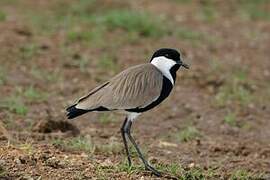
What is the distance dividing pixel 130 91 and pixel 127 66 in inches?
172

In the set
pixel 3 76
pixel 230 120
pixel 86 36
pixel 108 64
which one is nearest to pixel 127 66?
pixel 108 64

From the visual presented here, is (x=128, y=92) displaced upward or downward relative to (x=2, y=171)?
upward

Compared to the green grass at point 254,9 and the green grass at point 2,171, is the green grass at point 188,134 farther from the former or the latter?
the green grass at point 254,9

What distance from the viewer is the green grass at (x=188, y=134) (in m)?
8.18

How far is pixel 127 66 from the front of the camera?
34.9 feet

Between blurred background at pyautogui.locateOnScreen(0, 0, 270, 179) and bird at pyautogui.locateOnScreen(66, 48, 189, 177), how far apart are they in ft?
1.40

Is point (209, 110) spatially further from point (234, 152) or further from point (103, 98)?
point (103, 98)

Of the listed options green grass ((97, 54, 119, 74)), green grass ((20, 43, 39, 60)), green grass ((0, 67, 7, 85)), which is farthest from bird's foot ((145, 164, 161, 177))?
green grass ((20, 43, 39, 60))

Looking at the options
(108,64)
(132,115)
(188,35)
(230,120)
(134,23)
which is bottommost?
(230,120)

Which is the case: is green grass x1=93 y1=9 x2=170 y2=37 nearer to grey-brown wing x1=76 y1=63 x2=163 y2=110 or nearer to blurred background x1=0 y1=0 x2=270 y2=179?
blurred background x1=0 y1=0 x2=270 y2=179

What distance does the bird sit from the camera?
6.15m

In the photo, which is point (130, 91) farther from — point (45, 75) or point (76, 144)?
point (45, 75)

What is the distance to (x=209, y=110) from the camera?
9.36 metres

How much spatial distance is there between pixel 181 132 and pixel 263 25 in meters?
5.66
